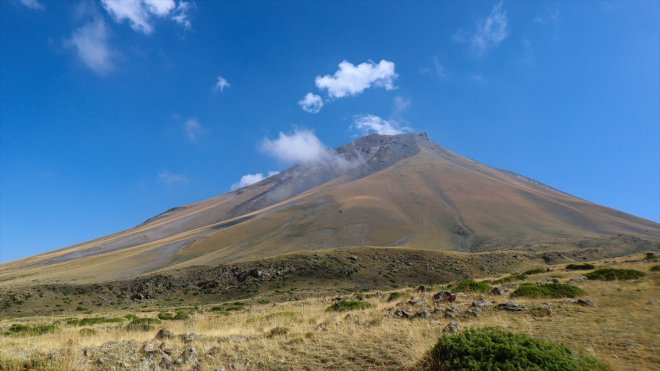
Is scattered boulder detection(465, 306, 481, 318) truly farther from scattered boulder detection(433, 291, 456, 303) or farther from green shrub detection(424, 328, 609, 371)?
green shrub detection(424, 328, 609, 371)

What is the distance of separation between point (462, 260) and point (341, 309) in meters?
57.4

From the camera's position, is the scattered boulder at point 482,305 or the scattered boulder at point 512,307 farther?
the scattered boulder at point 482,305

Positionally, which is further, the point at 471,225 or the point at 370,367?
the point at 471,225

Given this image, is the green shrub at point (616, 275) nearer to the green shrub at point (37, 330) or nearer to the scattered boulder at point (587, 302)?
the scattered boulder at point (587, 302)

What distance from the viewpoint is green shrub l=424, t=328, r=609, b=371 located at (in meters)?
6.90

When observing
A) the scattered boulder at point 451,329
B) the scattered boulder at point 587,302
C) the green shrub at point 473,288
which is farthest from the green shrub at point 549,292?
the scattered boulder at point 451,329

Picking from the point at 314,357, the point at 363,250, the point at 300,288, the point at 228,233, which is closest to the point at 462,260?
the point at 363,250

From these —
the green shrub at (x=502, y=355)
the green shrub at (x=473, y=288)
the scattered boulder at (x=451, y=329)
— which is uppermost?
the green shrub at (x=502, y=355)

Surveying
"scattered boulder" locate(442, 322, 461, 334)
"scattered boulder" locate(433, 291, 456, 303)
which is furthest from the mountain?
Result: "scattered boulder" locate(442, 322, 461, 334)

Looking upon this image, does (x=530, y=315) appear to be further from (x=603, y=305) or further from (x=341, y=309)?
(x=341, y=309)

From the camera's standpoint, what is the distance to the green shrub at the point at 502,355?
6898 millimetres

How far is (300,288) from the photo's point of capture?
177 feet

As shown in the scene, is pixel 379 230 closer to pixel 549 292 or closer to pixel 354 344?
pixel 549 292

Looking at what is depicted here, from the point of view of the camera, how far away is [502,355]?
7.23m
